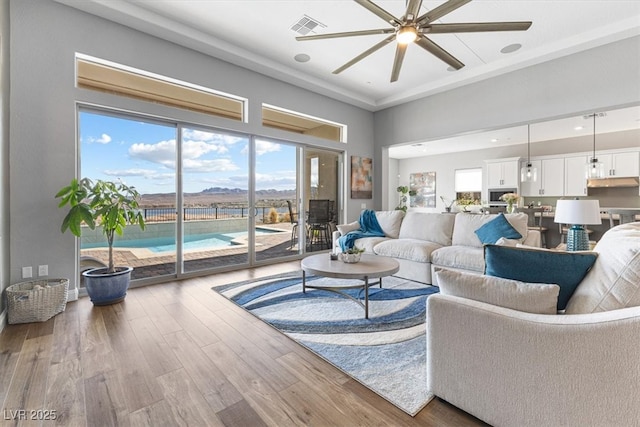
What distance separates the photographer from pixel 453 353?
1.51 m

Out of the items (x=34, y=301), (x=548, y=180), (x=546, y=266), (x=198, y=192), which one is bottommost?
(x=34, y=301)

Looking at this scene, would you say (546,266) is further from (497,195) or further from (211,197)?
(497,195)

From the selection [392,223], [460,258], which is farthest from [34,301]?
[392,223]

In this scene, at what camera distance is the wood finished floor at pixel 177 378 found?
4.92ft

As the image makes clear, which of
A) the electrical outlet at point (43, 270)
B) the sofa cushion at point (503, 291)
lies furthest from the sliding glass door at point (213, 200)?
the sofa cushion at point (503, 291)

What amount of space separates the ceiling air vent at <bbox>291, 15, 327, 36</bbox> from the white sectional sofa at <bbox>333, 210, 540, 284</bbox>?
310 cm

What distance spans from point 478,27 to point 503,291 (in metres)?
2.20

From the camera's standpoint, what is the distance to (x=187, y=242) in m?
4.29

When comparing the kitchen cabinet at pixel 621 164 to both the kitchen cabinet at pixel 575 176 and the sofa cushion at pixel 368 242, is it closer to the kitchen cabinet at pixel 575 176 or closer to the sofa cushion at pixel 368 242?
the kitchen cabinet at pixel 575 176

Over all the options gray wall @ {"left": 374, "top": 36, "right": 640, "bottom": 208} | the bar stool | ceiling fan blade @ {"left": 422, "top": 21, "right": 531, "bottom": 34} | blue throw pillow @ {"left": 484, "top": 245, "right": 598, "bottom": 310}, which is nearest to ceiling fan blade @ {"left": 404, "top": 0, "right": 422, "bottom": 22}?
ceiling fan blade @ {"left": 422, "top": 21, "right": 531, "bottom": 34}

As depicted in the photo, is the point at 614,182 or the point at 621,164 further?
the point at 614,182

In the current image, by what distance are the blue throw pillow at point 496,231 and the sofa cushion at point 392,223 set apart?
1.32 meters

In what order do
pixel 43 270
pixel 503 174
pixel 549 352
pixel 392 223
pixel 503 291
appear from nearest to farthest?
pixel 549 352 < pixel 503 291 < pixel 43 270 < pixel 392 223 < pixel 503 174

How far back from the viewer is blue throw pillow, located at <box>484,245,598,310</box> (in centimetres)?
145
